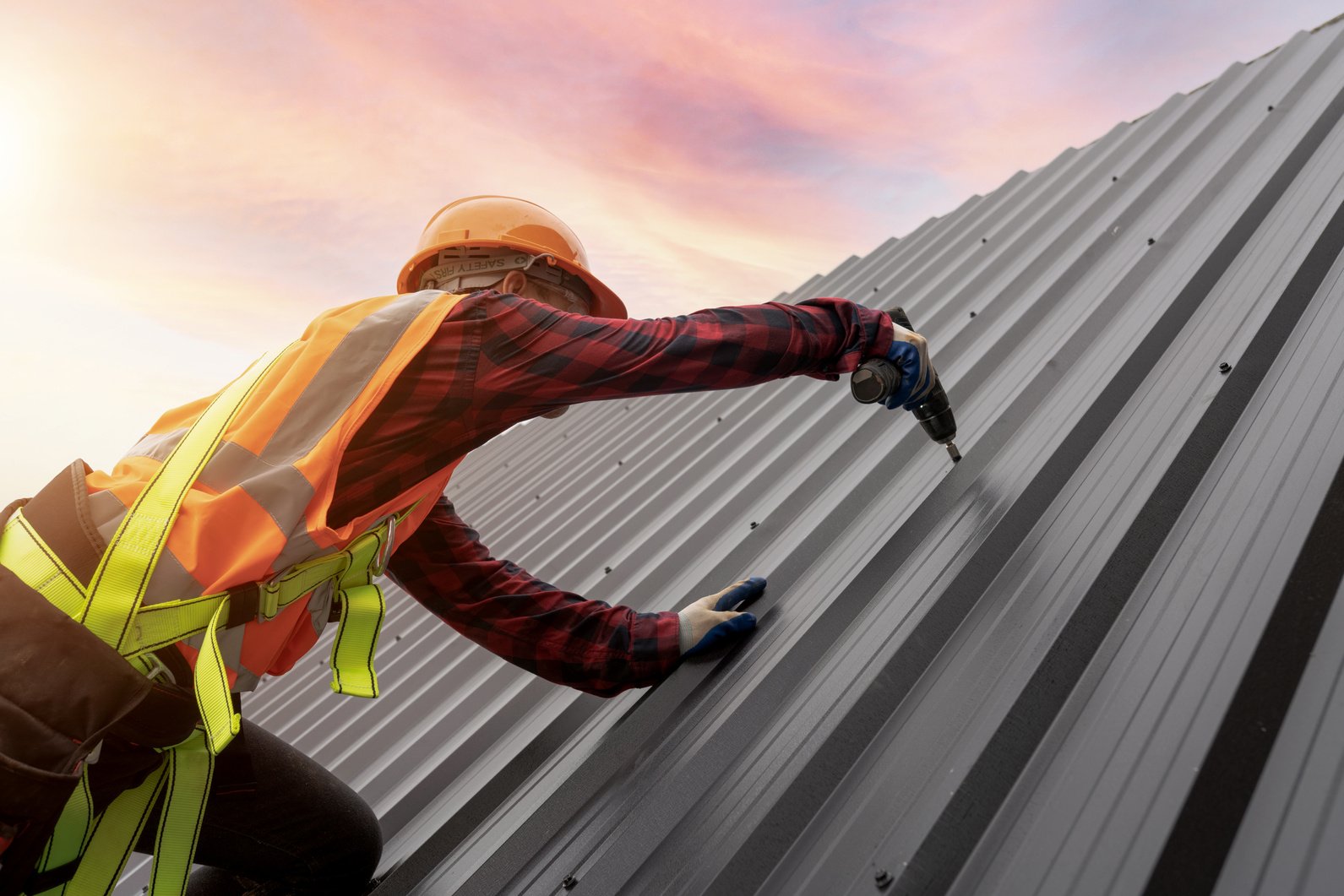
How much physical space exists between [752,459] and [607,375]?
1957 millimetres

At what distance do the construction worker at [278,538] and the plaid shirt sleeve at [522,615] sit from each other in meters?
0.09

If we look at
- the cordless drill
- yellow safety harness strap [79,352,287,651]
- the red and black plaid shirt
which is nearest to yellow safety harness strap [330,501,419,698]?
the red and black plaid shirt

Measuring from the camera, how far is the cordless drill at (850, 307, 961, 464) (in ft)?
5.55

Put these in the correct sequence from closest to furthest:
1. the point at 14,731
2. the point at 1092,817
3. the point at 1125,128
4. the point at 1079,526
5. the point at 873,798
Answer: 1. the point at 1092,817
2. the point at 14,731
3. the point at 873,798
4. the point at 1079,526
5. the point at 1125,128

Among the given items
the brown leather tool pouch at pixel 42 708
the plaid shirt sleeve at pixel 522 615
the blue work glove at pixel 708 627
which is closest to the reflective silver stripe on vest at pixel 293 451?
the brown leather tool pouch at pixel 42 708

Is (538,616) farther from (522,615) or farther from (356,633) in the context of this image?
(356,633)

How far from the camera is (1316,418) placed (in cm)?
146

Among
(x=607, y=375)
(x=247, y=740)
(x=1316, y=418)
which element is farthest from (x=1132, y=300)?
(x=247, y=740)

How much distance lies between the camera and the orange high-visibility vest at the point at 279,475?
1285 mm

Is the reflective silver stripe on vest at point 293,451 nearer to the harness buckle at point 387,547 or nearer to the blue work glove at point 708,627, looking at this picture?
the harness buckle at point 387,547

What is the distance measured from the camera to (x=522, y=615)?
82.0 inches

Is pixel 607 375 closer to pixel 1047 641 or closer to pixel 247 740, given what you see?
pixel 1047 641

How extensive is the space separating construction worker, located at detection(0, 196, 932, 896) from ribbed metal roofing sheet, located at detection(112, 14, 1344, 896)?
331mm

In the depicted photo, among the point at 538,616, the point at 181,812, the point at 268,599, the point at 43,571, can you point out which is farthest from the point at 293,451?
the point at 538,616
